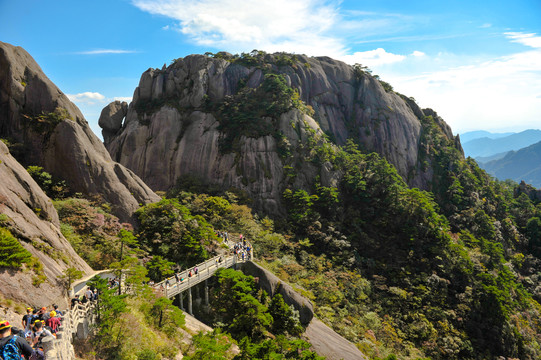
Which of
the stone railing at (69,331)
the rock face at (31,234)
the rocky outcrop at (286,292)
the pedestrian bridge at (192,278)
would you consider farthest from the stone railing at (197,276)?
the stone railing at (69,331)

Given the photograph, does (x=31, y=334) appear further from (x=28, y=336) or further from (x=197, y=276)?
(x=197, y=276)

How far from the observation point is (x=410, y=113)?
3093 inches

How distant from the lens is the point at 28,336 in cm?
1003

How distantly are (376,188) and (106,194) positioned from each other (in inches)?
1631

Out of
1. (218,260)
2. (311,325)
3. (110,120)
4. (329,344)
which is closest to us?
(329,344)

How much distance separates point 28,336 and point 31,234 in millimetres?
10459

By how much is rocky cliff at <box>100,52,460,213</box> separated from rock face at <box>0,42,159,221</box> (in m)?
20.7

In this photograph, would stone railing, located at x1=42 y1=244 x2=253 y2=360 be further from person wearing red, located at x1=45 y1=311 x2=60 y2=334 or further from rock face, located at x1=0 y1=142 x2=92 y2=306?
rock face, located at x1=0 y1=142 x2=92 y2=306

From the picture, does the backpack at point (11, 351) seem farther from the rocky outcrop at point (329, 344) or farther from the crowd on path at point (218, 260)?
the rocky outcrop at point (329, 344)

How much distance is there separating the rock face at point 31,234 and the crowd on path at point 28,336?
2.38 m

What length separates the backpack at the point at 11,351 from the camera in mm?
7508

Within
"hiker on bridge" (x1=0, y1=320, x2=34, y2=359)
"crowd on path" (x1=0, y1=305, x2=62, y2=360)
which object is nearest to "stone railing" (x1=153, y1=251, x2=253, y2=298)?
"crowd on path" (x1=0, y1=305, x2=62, y2=360)

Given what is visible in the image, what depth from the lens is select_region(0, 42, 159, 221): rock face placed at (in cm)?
3058

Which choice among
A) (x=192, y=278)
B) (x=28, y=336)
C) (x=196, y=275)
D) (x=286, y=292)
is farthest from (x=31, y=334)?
(x=286, y=292)
